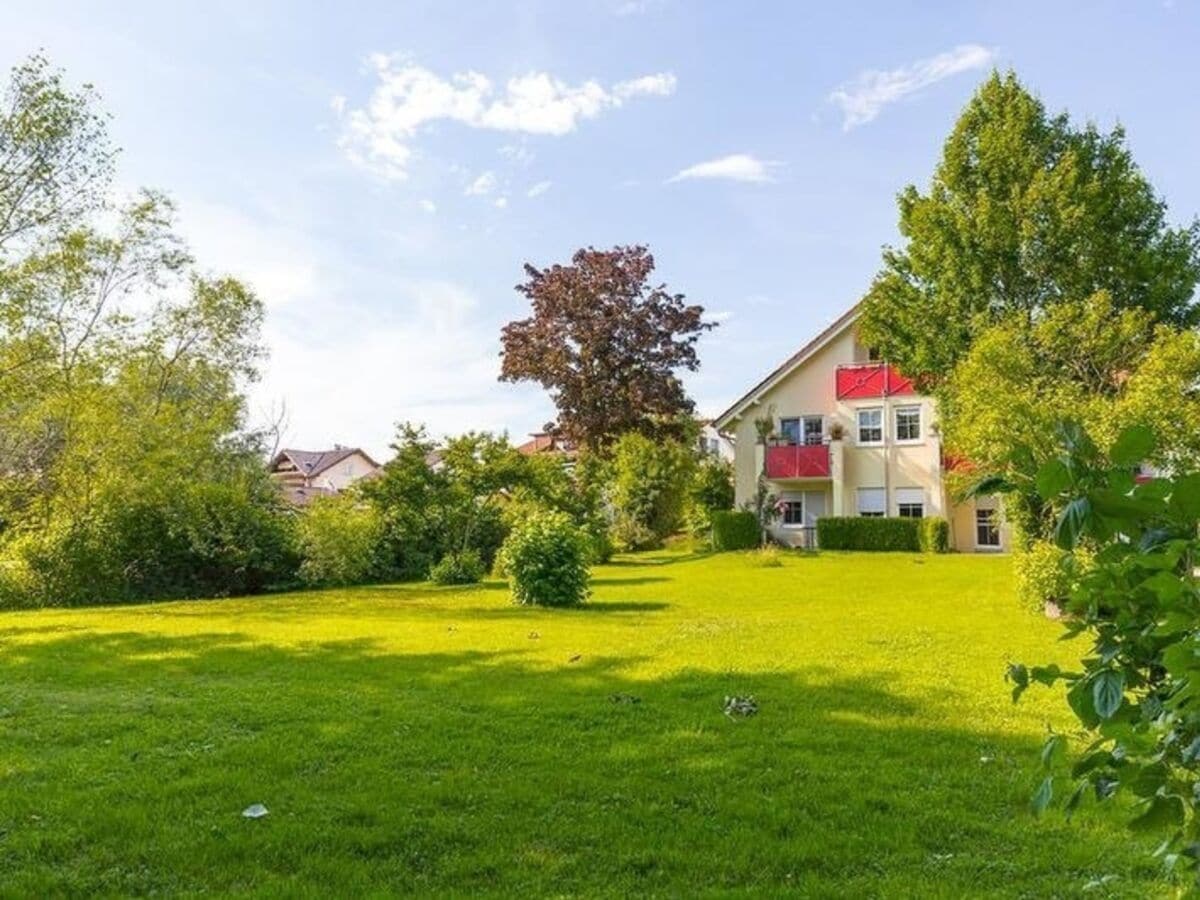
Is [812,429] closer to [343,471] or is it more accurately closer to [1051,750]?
[1051,750]

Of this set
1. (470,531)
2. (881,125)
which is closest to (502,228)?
(881,125)

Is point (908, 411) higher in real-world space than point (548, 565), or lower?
higher

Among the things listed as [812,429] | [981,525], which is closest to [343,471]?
[812,429]

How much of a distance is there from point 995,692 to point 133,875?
662 centimetres

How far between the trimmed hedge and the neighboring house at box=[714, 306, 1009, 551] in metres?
1.63

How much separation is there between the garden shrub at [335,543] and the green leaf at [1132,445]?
882 inches

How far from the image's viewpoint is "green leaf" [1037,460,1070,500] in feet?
4.69

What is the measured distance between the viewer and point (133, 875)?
12.6 feet

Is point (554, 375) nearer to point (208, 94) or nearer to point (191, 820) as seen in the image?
point (208, 94)

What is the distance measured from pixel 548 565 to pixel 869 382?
2250cm

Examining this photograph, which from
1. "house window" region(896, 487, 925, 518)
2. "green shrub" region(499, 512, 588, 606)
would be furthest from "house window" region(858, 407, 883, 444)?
"green shrub" region(499, 512, 588, 606)

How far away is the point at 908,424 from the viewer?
33.5 meters

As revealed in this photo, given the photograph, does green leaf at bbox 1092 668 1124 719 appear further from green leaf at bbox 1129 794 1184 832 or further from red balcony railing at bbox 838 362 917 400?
red balcony railing at bbox 838 362 917 400

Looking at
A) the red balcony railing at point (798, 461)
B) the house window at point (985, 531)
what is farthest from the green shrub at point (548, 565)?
the house window at point (985, 531)
